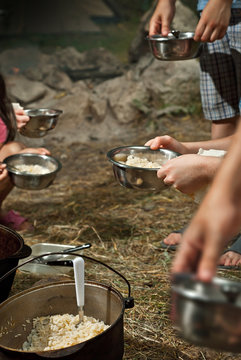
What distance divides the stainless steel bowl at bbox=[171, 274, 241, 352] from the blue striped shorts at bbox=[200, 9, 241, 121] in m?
2.25

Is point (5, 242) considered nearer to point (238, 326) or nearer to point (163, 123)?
point (238, 326)

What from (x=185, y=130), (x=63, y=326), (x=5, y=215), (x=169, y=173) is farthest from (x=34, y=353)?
(x=185, y=130)

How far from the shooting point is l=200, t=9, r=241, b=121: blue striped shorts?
Answer: 116 inches

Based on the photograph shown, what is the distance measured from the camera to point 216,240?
824mm

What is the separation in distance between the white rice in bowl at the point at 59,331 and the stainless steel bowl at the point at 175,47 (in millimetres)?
1564

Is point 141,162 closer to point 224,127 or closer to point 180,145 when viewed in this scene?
point 180,145

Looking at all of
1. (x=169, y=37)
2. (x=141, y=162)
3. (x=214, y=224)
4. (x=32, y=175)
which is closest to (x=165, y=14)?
(x=169, y=37)

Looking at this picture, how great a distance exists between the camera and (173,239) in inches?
111

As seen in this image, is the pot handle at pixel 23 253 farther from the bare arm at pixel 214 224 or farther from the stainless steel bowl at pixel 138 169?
the bare arm at pixel 214 224

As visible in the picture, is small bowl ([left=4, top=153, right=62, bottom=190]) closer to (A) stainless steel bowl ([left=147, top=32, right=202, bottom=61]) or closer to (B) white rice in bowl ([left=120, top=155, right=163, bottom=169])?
(B) white rice in bowl ([left=120, top=155, right=163, bottom=169])

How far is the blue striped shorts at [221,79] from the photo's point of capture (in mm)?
2936

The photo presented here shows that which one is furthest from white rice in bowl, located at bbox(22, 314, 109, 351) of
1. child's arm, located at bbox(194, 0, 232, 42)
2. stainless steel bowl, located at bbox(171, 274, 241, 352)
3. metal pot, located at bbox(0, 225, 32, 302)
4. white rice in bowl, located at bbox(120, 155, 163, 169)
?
child's arm, located at bbox(194, 0, 232, 42)

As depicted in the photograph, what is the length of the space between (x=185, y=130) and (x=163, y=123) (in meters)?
0.27

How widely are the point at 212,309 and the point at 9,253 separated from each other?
1.52m
